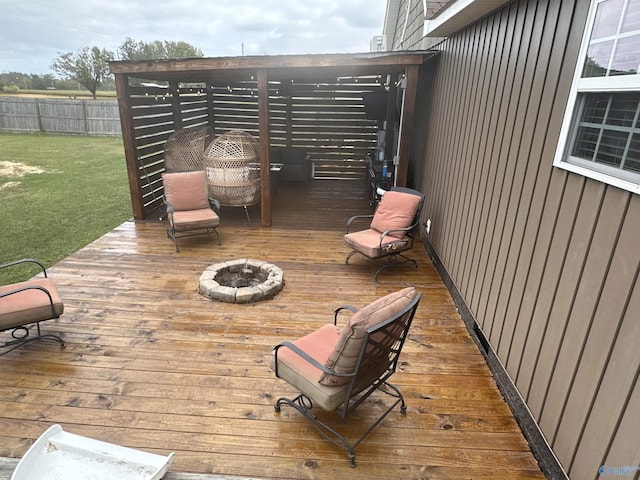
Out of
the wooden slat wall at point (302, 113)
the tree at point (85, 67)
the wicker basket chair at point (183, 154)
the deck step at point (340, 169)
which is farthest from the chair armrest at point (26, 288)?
the tree at point (85, 67)

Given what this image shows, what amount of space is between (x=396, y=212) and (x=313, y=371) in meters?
3.15

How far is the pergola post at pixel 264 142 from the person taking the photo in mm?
5618

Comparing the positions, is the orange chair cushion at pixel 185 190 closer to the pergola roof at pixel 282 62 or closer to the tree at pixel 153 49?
the pergola roof at pixel 282 62

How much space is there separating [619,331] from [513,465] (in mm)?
1098

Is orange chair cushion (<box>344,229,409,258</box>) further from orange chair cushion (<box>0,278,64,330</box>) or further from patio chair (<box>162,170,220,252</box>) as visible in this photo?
orange chair cushion (<box>0,278,64,330</box>)

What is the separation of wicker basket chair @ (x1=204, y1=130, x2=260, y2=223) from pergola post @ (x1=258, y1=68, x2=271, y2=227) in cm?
42

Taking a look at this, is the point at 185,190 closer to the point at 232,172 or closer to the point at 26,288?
the point at 232,172

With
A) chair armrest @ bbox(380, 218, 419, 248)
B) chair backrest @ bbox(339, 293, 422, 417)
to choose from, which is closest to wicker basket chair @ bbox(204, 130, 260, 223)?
chair armrest @ bbox(380, 218, 419, 248)

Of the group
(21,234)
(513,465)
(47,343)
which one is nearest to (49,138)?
(21,234)

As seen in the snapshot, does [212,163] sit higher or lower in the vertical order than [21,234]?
higher

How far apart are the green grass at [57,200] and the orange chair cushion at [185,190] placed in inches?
61.8

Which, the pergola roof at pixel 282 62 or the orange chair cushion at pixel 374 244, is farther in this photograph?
the pergola roof at pixel 282 62

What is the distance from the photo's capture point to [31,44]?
82.5 ft

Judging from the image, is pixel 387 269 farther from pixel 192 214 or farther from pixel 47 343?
pixel 47 343
